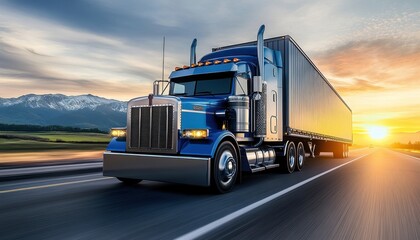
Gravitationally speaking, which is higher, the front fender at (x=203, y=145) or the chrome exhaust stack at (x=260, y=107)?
the chrome exhaust stack at (x=260, y=107)

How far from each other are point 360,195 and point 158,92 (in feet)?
18.0

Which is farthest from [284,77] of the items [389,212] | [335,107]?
[335,107]

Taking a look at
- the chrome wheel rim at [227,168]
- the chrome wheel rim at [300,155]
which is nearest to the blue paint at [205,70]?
the chrome wheel rim at [227,168]

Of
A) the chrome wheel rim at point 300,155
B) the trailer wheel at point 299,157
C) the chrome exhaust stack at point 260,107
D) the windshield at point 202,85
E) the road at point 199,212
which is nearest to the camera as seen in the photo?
the road at point 199,212

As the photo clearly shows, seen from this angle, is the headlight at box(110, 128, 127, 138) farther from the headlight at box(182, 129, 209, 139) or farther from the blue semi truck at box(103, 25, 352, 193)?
the headlight at box(182, 129, 209, 139)

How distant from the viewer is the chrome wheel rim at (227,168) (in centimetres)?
657

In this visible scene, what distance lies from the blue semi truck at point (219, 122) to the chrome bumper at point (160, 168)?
0.02 meters

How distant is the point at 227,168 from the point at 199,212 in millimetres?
1954

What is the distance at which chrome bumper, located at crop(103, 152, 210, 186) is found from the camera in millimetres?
6098

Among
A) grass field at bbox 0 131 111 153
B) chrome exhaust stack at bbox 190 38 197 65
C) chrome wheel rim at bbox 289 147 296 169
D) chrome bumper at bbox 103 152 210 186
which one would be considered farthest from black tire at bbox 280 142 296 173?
grass field at bbox 0 131 111 153

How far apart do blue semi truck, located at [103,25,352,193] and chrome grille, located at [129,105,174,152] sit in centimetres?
2

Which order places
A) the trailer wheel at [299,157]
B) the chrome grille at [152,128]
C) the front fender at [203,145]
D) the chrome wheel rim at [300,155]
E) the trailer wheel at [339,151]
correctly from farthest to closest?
the trailer wheel at [339,151], the chrome wheel rim at [300,155], the trailer wheel at [299,157], the chrome grille at [152,128], the front fender at [203,145]

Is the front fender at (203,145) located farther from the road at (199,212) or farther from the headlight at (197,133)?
the road at (199,212)

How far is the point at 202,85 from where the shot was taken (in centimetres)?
829
